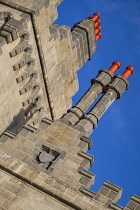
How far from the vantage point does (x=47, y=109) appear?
3541cm

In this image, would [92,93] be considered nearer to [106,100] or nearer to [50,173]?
[106,100]

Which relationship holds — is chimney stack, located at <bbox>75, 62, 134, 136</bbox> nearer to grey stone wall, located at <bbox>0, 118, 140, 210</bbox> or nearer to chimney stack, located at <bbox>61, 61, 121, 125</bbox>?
chimney stack, located at <bbox>61, 61, 121, 125</bbox>

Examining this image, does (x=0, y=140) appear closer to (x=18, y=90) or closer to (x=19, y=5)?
(x=18, y=90)

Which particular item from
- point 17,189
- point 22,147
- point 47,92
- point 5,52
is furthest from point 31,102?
point 17,189

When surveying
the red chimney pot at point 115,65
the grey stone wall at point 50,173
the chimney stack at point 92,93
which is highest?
the red chimney pot at point 115,65

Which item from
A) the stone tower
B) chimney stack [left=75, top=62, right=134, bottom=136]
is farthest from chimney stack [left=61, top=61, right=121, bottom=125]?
chimney stack [left=75, top=62, right=134, bottom=136]

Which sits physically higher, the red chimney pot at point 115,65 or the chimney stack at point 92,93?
the red chimney pot at point 115,65

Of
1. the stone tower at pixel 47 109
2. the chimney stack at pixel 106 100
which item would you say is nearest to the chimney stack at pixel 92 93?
the stone tower at pixel 47 109

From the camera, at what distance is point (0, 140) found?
2731 centimetres

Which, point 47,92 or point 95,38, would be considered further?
point 95,38

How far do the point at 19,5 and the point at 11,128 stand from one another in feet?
20.5

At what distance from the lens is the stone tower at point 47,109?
25.1 metres

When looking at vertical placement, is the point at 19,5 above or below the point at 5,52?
above

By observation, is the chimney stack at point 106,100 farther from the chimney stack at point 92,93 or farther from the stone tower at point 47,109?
the chimney stack at point 92,93
